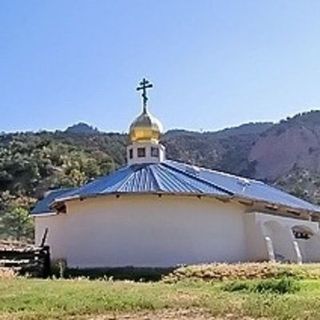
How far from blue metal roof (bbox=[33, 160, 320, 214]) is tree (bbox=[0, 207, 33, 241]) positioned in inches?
663

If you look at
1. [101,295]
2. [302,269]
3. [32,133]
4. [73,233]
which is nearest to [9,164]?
[32,133]

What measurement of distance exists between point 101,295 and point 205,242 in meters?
12.2

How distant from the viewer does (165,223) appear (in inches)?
985

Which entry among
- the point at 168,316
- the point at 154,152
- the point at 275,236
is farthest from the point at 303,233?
the point at 168,316

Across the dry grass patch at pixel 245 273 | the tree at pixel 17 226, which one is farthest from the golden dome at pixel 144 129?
the tree at pixel 17 226

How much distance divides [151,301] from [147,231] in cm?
1237

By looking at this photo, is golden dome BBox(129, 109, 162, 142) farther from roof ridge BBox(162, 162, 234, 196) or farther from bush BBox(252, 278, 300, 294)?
bush BBox(252, 278, 300, 294)

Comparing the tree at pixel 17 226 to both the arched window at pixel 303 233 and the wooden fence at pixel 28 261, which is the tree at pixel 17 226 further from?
the wooden fence at pixel 28 261

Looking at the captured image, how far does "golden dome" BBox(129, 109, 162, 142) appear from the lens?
29.5 metres

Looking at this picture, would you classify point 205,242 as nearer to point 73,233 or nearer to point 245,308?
point 73,233

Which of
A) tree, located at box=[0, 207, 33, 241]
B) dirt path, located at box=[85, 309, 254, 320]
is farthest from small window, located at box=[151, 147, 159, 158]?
dirt path, located at box=[85, 309, 254, 320]

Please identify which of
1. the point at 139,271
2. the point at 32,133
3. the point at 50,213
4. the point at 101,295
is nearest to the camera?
the point at 101,295

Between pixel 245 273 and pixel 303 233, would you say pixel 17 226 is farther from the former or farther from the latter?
pixel 245 273

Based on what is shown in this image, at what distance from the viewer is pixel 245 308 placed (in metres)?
11.5
